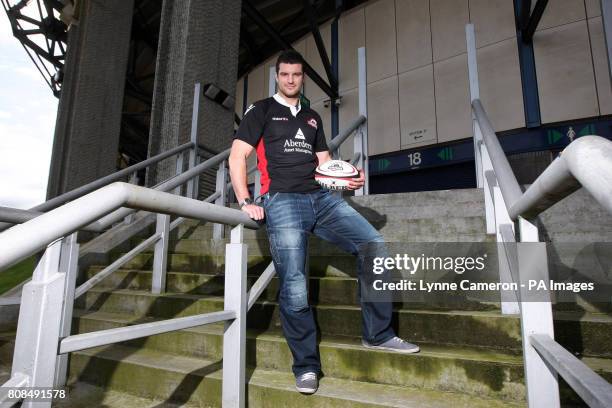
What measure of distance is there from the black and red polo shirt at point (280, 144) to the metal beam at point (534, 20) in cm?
718

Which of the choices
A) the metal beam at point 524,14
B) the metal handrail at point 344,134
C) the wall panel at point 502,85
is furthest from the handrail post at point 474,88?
the wall panel at point 502,85

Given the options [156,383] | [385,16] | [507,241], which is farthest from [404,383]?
[385,16]

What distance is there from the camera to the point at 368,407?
1.44m

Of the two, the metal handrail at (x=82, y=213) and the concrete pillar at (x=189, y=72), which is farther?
the concrete pillar at (x=189, y=72)

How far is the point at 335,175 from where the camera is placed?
1.85 m

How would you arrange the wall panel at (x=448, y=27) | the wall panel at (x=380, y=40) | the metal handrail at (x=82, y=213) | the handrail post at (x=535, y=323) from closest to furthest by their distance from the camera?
the metal handrail at (x=82, y=213), the handrail post at (x=535, y=323), the wall panel at (x=448, y=27), the wall panel at (x=380, y=40)

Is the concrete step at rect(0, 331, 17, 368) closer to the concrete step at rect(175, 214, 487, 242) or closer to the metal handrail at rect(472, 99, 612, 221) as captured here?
the concrete step at rect(175, 214, 487, 242)

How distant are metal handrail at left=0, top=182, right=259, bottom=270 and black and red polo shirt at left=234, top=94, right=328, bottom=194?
1.82ft

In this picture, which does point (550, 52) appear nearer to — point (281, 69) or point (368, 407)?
point (281, 69)

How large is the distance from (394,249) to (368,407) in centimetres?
101

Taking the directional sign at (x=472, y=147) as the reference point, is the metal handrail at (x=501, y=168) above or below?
below

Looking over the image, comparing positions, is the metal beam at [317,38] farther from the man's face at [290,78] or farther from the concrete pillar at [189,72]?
the man's face at [290,78]

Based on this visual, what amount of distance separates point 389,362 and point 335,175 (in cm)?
94

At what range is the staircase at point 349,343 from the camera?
1.51 metres
